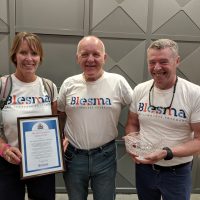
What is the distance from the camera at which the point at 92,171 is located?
1912 mm

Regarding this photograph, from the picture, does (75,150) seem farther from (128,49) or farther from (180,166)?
(128,49)

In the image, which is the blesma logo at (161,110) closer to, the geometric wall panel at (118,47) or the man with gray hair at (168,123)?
the man with gray hair at (168,123)

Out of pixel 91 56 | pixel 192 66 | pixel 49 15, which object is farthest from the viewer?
pixel 192 66

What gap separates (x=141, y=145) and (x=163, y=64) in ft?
1.76

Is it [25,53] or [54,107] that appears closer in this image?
[25,53]

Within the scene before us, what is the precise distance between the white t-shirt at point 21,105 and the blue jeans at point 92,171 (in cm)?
40

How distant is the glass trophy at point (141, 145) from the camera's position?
1.66m

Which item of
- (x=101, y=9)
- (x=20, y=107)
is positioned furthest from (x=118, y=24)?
(x=20, y=107)

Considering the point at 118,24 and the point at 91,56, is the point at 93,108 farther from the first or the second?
the point at 118,24

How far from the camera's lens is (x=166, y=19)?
9.71 feet

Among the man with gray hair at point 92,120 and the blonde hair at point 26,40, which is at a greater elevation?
the blonde hair at point 26,40

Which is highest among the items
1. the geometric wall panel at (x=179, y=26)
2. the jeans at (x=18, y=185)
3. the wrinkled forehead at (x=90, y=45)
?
the geometric wall panel at (x=179, y=26)

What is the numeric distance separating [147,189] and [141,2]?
2.02 m

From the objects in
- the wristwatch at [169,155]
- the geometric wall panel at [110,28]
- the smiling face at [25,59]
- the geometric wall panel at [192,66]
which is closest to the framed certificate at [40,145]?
the smiling face at [25,59]
